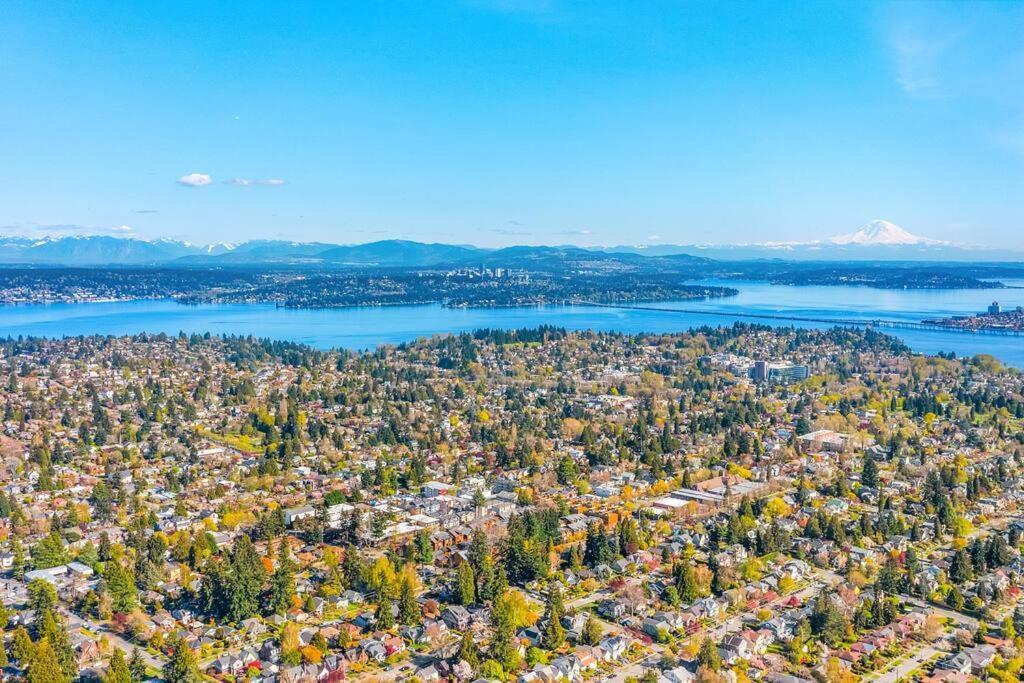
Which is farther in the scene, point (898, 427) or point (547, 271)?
point (547, 271)

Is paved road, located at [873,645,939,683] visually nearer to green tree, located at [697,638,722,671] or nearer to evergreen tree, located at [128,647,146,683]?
green tree, located at [697,638,722,671]

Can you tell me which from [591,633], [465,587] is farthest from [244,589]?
[591,633]

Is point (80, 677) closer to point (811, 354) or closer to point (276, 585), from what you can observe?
point (276, 585)

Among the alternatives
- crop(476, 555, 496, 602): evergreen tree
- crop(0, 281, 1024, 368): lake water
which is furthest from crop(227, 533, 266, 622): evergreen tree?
crop(0, 281, 1024, 368): lake water

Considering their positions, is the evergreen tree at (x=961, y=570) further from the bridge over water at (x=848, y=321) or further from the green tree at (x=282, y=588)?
the bridge over water at (x=848, y=321)

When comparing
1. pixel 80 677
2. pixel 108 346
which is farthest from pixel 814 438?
pixel 108 346

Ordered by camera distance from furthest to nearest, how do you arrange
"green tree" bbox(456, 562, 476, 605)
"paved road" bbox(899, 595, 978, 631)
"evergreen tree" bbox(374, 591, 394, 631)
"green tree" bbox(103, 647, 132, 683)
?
"green tree" bbox(456, 562, 476, 605) < "paved road" bbox(899, 595, 978, 631) < "evergreen tree" bbox(374, 591, 394, 631) < "green tree" bbox(103, 647, 132, 683)

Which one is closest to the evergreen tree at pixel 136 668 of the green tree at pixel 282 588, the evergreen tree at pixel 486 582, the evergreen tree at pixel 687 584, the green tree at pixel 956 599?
the green tree at pixel 282 588

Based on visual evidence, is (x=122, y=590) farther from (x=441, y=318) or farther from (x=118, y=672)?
(x=441, y=318)
